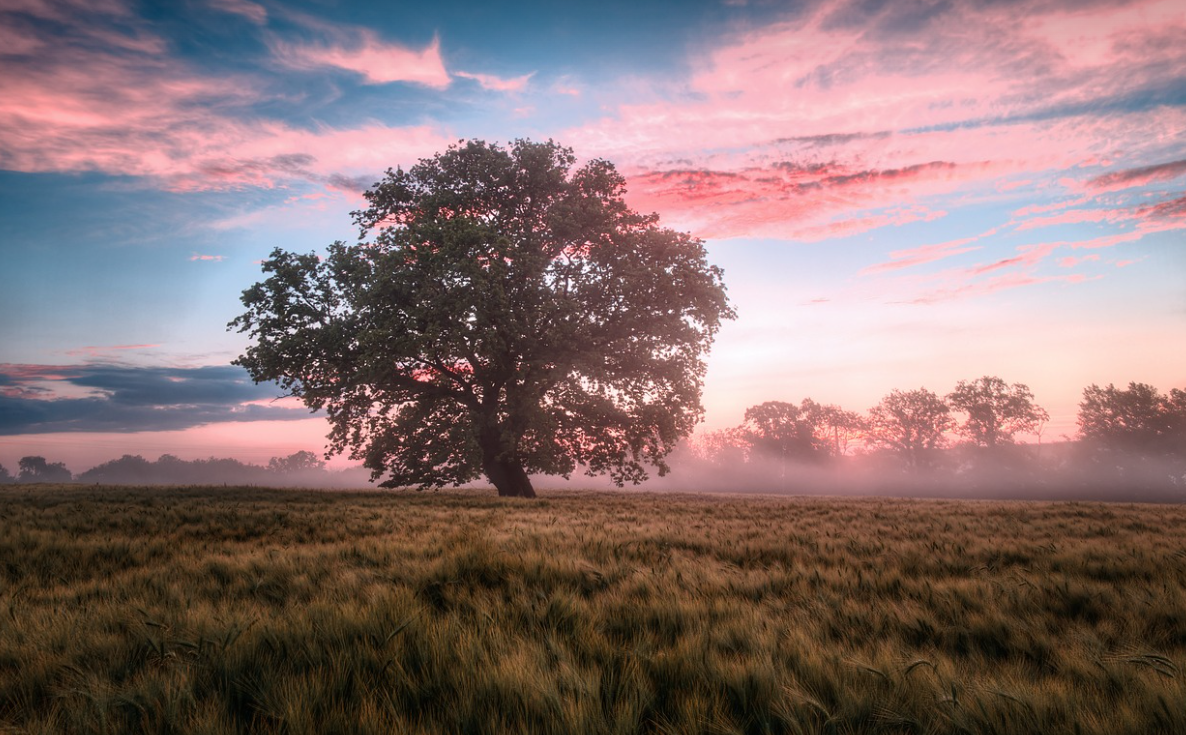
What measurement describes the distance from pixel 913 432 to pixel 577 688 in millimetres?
100607

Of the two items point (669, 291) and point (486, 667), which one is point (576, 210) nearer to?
point (669, 291)

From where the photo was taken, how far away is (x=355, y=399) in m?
21.5

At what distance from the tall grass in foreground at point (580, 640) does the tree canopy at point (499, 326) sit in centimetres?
1346

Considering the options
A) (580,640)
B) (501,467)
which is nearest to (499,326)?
(501,467)

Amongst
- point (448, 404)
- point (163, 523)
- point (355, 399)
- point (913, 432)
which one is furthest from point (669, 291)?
point (913, 432)

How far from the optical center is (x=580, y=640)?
9.87 feet

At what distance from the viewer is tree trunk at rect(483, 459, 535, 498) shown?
74.9 feet

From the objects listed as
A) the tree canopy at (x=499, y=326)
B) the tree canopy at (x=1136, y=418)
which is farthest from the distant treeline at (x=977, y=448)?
the tree canopy at (x=499, y=326)

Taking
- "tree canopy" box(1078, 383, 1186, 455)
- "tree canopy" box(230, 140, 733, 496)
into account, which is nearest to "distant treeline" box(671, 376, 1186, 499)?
Result: "tree canopy" box(1078, 383, 1186, 455)

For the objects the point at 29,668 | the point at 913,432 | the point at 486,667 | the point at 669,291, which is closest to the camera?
the point at 486,667

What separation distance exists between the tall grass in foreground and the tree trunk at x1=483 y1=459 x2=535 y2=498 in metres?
16.3

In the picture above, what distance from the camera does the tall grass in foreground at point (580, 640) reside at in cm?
210

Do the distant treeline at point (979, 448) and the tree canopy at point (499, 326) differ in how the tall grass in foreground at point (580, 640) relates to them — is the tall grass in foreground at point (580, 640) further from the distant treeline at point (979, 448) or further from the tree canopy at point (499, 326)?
the distant treeline at point (979, 448)

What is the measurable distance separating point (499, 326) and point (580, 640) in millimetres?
17505
